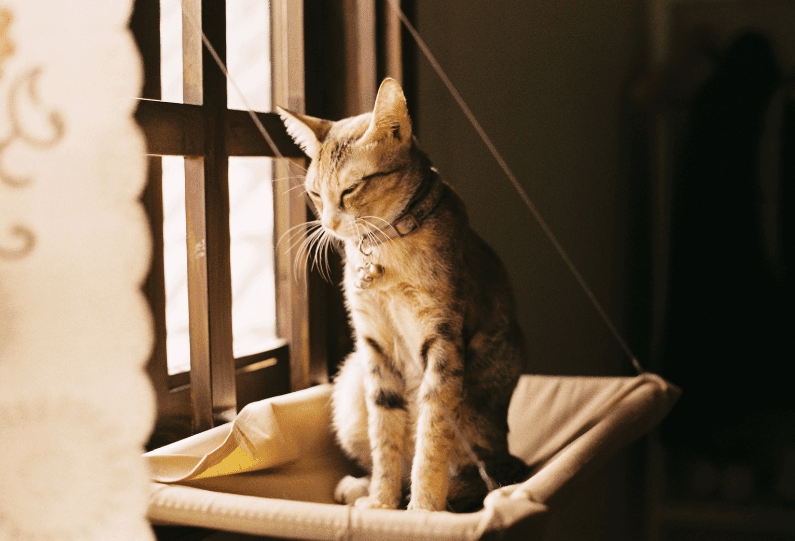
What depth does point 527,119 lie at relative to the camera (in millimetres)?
2039

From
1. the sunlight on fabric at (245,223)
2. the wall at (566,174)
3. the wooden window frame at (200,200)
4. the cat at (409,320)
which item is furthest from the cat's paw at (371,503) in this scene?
the wall at (566,174)

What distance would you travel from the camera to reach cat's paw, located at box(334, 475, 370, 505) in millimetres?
1033

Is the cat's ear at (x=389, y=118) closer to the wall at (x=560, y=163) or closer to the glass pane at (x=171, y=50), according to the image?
the glass pane at (x=171, y=50)

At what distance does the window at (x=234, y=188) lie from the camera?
0.98 meters

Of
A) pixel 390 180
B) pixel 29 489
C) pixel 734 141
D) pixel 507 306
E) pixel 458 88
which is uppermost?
Answer: pixel 458 88

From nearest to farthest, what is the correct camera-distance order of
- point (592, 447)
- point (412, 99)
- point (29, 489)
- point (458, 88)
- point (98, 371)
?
point (29, 489) → point (98, 371) → point (592, 447) → point (412, 99) → point (458, 88)

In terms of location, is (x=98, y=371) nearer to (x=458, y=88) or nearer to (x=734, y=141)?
(x=458, y=88)

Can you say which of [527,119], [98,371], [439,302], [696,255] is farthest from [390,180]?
[696,255]

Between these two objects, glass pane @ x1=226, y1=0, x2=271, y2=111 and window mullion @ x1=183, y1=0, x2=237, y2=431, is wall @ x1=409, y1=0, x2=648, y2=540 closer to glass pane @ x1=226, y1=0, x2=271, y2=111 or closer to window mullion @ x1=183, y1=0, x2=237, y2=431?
glass pane @ x1=226, y1=0, x2=271, y2=111

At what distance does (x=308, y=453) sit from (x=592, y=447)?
44 cm

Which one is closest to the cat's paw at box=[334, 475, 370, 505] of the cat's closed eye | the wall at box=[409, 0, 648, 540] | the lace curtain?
the lace curtain

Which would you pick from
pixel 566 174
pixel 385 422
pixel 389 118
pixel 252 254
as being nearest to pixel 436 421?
pixel 385 422

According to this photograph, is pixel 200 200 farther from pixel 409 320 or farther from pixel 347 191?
pixel 409 320

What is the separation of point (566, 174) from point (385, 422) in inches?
50.5
